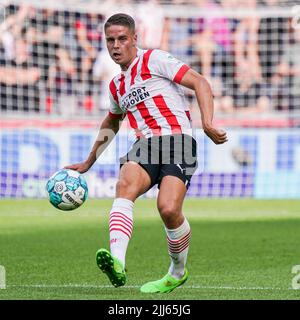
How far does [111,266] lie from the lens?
23.5ft

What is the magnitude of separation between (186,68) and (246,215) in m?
8.20

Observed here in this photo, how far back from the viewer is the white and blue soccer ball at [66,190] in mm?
8305

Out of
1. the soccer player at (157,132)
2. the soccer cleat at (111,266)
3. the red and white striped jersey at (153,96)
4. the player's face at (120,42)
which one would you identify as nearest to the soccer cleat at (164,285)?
the soccer player at (157,132)

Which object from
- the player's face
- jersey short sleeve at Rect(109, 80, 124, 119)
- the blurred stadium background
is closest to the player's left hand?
the player's face

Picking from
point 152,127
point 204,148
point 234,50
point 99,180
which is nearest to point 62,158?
point 99,180

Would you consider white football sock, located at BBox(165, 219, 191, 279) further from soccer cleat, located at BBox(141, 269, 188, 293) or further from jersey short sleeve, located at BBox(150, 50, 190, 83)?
jersey short sleeve, located at BBox(150, 50, 190, 83)

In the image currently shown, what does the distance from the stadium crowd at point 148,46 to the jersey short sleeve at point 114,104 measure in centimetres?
1234

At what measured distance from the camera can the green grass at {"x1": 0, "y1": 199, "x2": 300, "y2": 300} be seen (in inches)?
317

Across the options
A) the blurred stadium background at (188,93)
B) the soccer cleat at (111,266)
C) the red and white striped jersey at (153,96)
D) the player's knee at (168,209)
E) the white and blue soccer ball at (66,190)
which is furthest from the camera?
the blurred stadium background at (188,93)

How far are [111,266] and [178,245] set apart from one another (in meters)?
1.07

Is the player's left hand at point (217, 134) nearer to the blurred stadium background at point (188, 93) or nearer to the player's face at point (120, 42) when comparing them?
the player's face at point (120, 42)

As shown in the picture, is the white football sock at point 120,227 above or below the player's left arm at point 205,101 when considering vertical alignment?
below

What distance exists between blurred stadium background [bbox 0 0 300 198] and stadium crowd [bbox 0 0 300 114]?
0.02 metres

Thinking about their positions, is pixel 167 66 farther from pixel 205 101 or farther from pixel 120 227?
pixel 120 227
